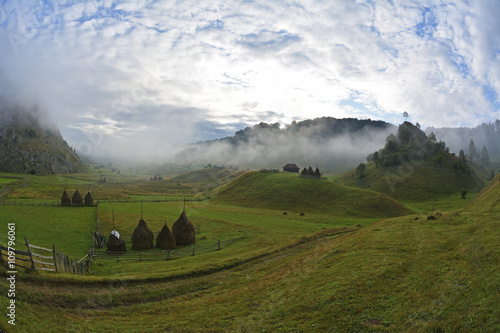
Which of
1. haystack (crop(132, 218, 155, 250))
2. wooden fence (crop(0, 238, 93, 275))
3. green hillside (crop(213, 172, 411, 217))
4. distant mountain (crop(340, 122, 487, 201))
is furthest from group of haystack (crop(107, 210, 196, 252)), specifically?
distant mountain (crop(340, 122, 487, 201))

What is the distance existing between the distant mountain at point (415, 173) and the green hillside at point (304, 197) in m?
34.2

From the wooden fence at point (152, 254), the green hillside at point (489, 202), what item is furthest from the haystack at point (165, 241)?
the green hillside at point (489, 202)

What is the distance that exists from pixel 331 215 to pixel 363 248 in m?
48.7

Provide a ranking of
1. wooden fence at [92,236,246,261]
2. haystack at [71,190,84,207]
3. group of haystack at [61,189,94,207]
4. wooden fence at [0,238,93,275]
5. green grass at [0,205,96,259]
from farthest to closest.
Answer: haystack at [71,190,84,207] → group of haystack at [61,189,94,207] → wooden fence at [92,236,246,261] → green grass at [0,205,96,259] → wooden fence at [0,238,93,275]

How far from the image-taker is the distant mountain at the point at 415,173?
111 m

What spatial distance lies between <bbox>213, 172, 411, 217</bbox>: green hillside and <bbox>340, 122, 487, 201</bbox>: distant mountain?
34.2 meters

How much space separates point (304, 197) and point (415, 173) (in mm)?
67143

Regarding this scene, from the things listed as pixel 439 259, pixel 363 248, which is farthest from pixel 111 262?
pixel 439 259

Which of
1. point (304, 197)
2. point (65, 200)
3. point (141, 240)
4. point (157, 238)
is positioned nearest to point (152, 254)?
point (141, 240)

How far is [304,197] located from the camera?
91.0 m

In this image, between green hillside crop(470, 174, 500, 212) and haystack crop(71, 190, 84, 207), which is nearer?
green hillside crop(470, 174, 500, 212)

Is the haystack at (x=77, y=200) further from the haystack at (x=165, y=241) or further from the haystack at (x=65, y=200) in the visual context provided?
the haystack at (x=165, y=241)

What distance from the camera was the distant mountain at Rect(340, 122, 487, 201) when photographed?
111 meters

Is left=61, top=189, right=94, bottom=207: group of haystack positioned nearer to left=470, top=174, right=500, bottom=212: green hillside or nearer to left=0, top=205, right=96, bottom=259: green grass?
left=0, top=205, right=96, bottom=259: green grass
